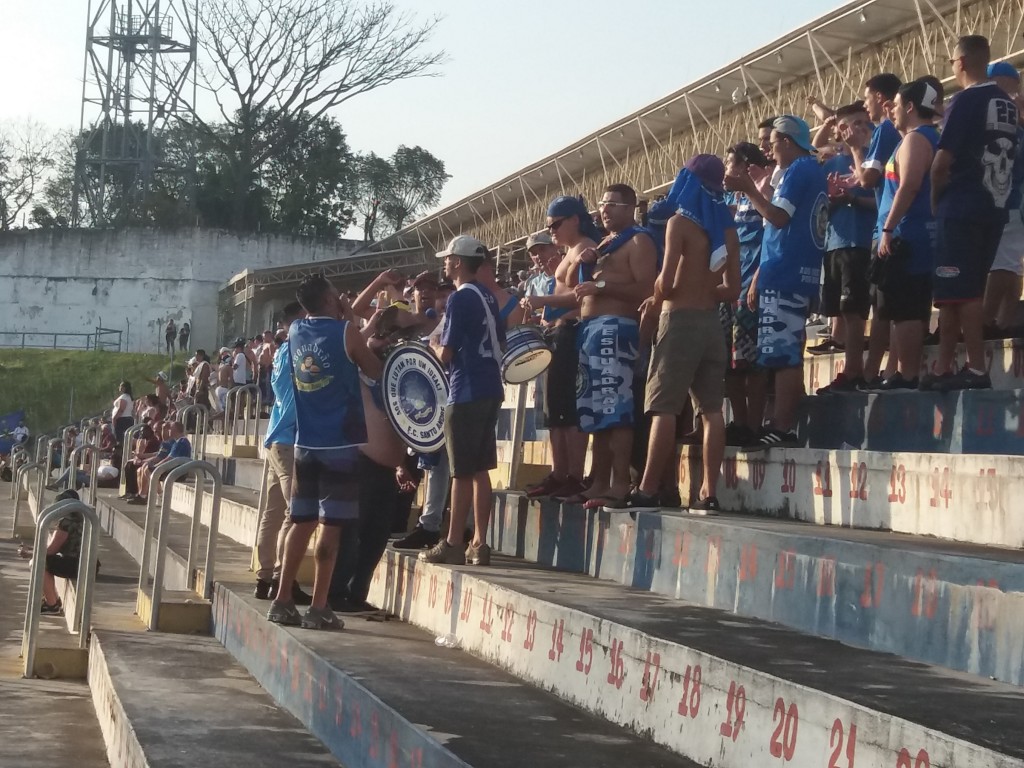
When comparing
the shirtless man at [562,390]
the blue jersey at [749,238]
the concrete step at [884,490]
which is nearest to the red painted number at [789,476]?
the concrete step at [884,490]

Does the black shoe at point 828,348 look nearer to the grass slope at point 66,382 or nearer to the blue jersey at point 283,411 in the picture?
the blue jersey at point 283,411

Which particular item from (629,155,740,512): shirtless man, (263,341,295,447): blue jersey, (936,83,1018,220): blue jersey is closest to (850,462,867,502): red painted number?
(629,155,740,512): shirtless man

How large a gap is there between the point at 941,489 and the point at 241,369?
20105 mm

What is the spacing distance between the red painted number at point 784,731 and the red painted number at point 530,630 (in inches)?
66.5

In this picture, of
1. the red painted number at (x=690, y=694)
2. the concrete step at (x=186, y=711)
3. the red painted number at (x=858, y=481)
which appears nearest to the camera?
the red painted number at (x=690, y=694)

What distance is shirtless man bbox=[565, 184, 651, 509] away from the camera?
22.5 feet

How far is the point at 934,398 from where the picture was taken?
6.25m

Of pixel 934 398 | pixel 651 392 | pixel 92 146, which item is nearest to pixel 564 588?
pixel 651 392

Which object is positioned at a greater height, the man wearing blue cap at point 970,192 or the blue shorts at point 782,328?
the man wearing blue cap at point 970,192

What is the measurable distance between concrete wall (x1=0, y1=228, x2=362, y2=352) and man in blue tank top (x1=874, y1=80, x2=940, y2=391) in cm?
4548

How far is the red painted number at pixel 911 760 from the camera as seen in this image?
2898 millimetres

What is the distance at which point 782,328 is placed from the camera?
683 cm

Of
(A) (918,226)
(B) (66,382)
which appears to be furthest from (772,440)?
(B) (66,382)

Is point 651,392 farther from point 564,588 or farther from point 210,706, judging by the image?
point 210,706
